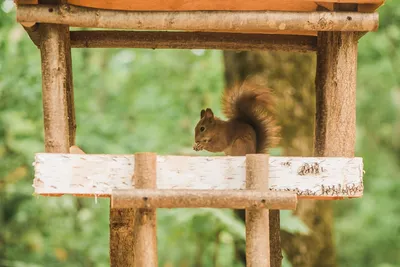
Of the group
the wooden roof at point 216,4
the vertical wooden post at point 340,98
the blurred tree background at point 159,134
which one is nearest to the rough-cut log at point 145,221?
the wooden roof at point 216,4

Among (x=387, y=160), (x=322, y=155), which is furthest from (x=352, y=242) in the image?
(x=322, y=155)

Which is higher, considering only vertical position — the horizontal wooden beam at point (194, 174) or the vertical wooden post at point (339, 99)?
the vertical wooden post at point (339, 99)

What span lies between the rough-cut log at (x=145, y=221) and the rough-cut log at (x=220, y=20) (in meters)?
0.61

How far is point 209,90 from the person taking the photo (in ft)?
25.3

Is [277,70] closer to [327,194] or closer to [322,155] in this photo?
[322,155]

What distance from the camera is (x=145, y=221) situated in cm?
282

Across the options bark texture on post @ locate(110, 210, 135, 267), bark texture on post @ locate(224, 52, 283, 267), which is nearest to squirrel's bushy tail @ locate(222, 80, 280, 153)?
bark texture on post @ locate(110, 210, 135, 267)

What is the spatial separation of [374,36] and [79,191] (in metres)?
6.18

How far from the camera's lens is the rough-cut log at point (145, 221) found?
275 centimetres

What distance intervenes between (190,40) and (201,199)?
1.14 m

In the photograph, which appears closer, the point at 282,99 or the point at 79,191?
the point at 79,191

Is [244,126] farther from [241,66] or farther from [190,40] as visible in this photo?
[241,66]

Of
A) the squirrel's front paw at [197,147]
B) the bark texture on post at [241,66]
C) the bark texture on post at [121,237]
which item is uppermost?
the bark texture on post at [241,66]

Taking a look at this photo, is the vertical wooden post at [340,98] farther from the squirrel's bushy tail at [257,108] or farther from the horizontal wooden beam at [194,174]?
the squirrel's bushy tail at [257,108]
